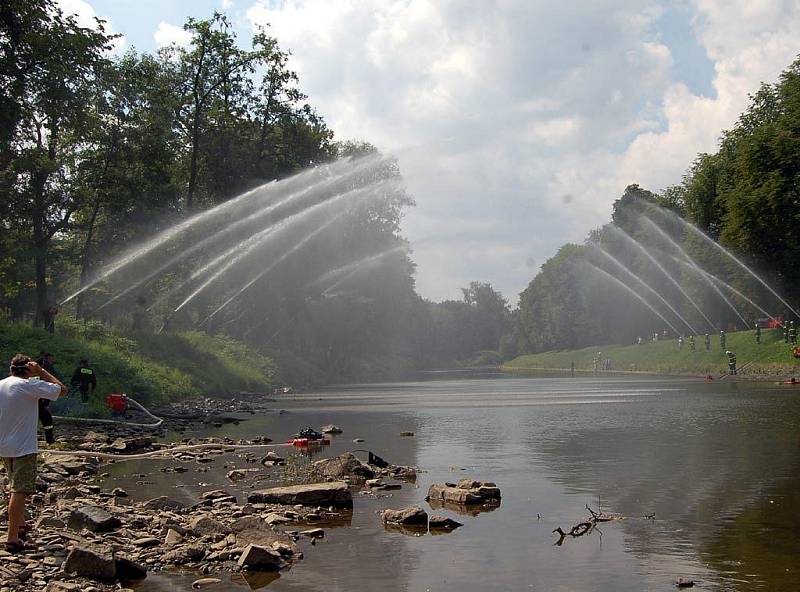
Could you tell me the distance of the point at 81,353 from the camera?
3856 cm

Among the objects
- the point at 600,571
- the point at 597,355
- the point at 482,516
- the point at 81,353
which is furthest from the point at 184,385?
the point at 597,355

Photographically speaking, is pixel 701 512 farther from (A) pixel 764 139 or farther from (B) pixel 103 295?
(B) pixel 103 295

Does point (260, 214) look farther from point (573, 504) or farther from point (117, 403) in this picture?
point (573, 504)

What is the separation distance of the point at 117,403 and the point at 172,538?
23.3 meters

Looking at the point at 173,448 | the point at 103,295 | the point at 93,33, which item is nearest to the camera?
the point at 173,448

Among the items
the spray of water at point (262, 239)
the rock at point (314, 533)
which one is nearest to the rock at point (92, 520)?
the rock at point (314, 533)

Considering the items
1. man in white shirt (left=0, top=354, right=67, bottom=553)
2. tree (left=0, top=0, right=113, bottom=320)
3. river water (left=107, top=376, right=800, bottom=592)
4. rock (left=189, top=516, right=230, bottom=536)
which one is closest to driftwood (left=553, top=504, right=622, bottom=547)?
river water (left=107, top=376, right=800, bottom=592)

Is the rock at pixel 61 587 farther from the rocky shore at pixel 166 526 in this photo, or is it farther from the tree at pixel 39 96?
the tree at pixel 39 96

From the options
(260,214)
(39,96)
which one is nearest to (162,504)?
(39,96)

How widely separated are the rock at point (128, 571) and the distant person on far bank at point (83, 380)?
2360 cm

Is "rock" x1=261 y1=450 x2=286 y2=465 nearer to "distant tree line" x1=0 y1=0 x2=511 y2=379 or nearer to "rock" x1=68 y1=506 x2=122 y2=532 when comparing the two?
"rock" x1=68 y1=506 x2=122 y2=532

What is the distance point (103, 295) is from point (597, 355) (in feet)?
249

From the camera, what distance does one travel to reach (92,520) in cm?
1361

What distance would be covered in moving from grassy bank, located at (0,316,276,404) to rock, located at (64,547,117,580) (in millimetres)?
25882
